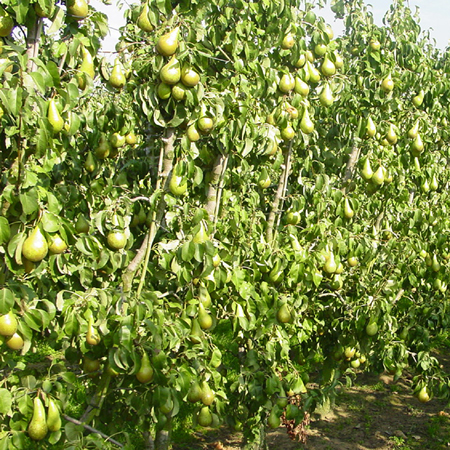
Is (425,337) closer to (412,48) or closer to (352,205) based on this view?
(352,205)

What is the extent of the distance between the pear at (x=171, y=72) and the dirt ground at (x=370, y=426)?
3308 millimetres

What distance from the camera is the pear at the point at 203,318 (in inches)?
100

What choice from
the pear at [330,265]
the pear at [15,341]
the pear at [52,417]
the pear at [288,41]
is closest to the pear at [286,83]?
the pear at [288,41]

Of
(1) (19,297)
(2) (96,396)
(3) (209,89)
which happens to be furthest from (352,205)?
(1) (19,297)

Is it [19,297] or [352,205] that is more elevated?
[352,205]

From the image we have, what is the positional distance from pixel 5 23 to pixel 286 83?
174 centimetres

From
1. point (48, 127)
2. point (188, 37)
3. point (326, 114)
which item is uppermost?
point (326, 114)

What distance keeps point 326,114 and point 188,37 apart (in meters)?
1.98

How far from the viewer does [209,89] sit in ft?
8.82

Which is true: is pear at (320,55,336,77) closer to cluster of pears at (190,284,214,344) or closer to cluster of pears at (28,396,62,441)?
cluster of pears at (190,284,214,344)

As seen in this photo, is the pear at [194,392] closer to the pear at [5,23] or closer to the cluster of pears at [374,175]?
the pear at [5,23]

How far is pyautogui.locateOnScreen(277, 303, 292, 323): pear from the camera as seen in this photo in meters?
3.06

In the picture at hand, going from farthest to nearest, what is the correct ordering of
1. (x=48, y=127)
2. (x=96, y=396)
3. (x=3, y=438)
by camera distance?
(x=96, y=396)
(x=3, y=438)
(x=48, y=127)

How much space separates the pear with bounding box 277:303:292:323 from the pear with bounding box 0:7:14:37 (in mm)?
2031
